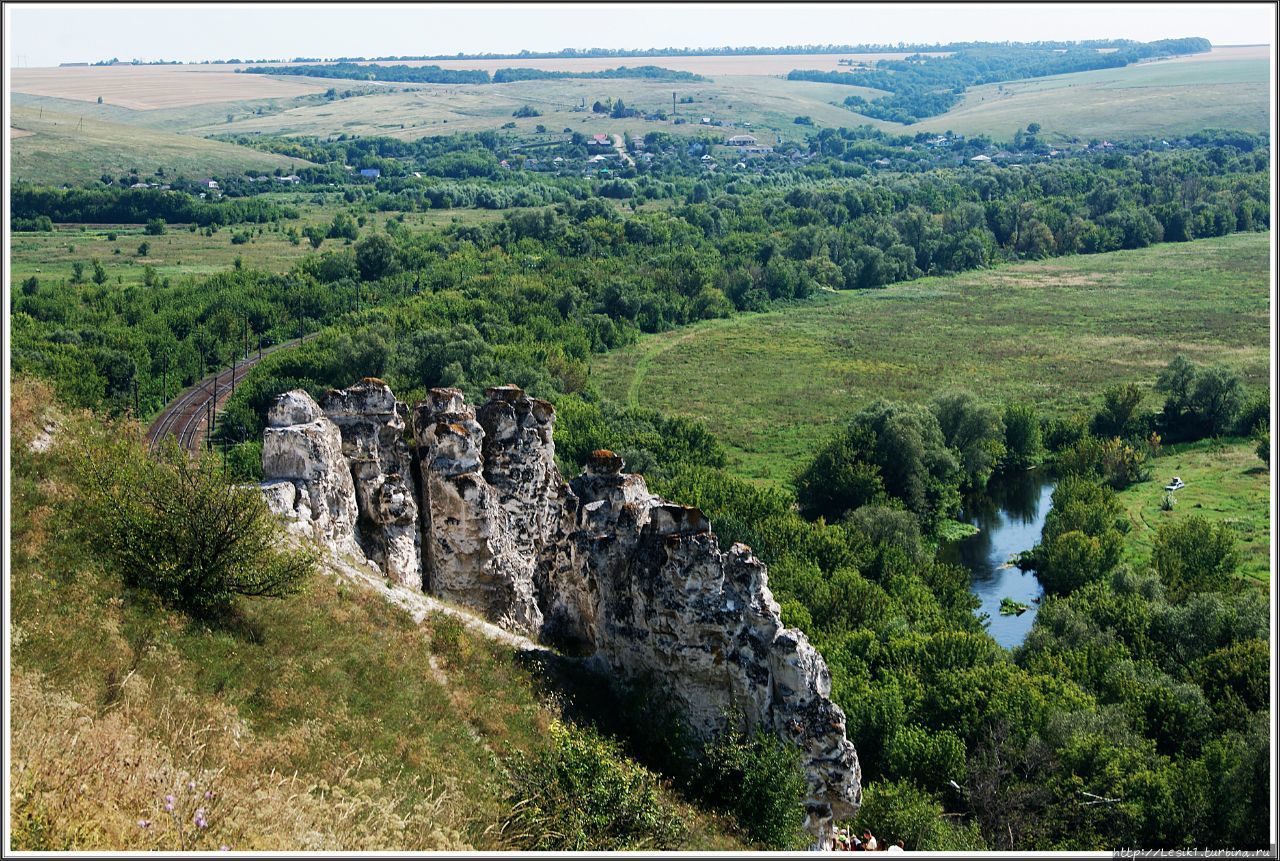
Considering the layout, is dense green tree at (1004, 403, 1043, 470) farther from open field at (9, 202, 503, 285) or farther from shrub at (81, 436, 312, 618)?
open field at (9, 202, 503, 285)

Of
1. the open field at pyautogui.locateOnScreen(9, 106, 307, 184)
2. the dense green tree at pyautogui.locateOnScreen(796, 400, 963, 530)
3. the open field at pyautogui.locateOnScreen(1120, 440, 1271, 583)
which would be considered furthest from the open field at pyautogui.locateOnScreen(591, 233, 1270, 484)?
the open field at pyautogui.locateOnScreen(9, 106, 307, 184)

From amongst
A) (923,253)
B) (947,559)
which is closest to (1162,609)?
(947,559)

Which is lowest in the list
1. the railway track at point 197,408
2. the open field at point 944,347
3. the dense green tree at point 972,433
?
the open field at point 944,347

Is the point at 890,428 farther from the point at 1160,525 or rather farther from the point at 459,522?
the point at 459,522

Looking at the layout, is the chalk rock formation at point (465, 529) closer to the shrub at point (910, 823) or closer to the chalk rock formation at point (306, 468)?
the chalk rock formation at point (306, 468)

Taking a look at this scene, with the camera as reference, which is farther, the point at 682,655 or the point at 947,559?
the point at 947,559

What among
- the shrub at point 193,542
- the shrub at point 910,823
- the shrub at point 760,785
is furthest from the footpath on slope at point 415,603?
the shrub at point 910,823
